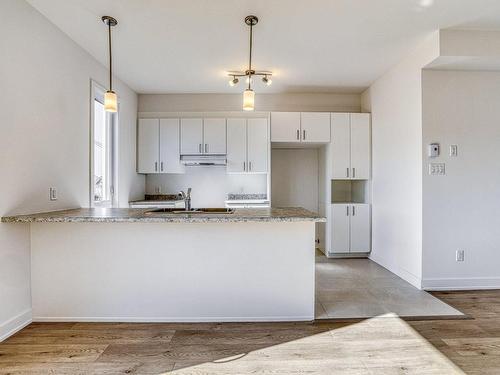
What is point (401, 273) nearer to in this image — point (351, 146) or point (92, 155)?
point (351, 146)

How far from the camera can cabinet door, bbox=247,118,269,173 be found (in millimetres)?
4648

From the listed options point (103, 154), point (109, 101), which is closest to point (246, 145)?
point (103, 154)

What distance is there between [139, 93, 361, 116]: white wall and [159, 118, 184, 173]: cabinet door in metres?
0.32

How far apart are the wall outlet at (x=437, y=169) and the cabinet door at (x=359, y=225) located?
1.39 meters

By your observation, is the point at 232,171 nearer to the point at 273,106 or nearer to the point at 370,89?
the point at 273,106

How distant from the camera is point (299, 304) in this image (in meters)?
2.50

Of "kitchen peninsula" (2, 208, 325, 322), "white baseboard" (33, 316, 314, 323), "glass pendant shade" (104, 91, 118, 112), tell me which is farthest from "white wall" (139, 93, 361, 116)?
"white baseboard" (33, 316, 314, 323)

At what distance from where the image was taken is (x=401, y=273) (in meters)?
3.65

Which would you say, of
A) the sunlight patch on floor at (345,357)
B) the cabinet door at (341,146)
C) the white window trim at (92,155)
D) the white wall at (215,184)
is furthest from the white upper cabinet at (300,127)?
the sunlight patch on floor at (345,357)

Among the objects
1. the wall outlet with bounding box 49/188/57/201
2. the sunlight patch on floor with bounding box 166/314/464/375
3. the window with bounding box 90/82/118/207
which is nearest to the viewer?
the sunlight patch on floor with bounding box 166/314/464/375

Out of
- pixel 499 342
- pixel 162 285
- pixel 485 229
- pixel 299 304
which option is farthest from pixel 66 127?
pixel 485 229

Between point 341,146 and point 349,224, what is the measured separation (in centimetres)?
121

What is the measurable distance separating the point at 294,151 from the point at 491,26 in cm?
303

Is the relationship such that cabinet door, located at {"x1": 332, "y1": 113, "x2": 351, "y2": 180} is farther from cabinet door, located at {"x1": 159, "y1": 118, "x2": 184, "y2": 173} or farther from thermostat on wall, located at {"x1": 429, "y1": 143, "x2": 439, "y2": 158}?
cabinet door, located at {"x1": 159, "y1": 118, "x2": 184, "y2": 173}
